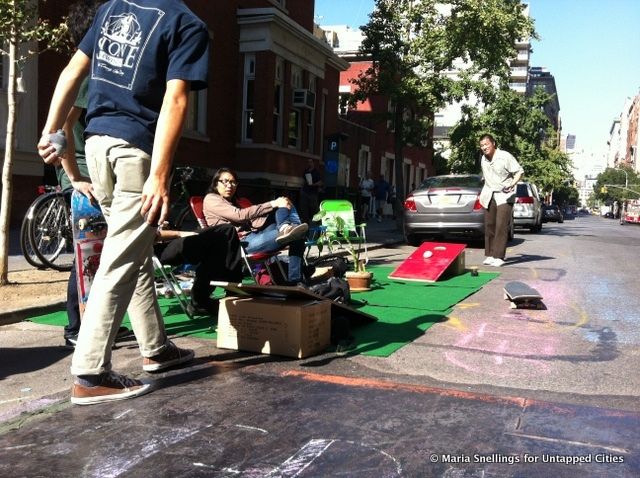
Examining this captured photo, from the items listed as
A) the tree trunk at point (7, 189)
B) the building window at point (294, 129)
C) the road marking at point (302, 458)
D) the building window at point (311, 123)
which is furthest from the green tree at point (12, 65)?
the building window at point (311, 123)

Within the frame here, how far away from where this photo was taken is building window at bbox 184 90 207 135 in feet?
58.0

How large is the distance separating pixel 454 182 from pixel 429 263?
5.10 meters

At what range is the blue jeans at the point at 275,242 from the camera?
6.15 meters

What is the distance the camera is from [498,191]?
32.6 feet

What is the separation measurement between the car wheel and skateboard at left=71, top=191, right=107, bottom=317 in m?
9.59

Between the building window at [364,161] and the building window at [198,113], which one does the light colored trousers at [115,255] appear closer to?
the building window at [198,113]

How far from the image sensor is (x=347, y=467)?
97.2 inches

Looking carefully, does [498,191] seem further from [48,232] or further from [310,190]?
[310,190]

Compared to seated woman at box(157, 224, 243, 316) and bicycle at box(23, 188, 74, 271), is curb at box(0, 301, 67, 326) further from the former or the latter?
bicycle at box(23, 188, 74, 271)

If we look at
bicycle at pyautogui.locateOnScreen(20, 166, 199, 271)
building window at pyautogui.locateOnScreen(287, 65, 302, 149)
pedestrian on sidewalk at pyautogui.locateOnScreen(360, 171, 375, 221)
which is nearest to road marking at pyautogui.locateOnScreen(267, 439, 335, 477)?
bicycle at pyautogui.locateOnScreen(20, 166, 199, 271)

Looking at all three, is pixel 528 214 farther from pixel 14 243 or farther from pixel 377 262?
pixel 14 243

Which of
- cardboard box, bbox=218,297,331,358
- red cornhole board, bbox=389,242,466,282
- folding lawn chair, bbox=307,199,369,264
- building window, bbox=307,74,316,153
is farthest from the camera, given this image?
building window, bbox=307,74,316,153

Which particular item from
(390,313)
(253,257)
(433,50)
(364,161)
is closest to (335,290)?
(390,313)

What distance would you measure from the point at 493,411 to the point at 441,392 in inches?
14.6
